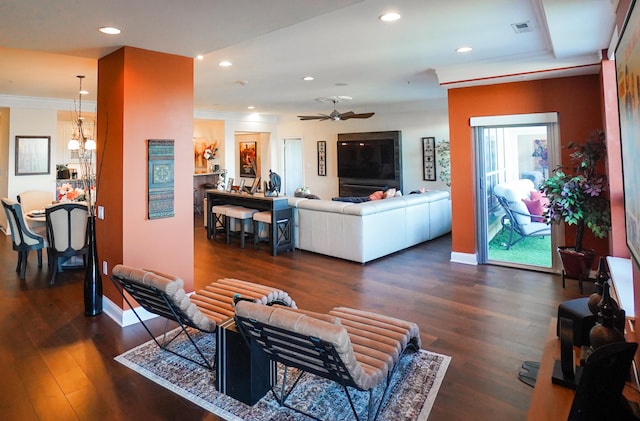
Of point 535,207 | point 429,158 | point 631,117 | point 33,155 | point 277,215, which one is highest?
point 33,155

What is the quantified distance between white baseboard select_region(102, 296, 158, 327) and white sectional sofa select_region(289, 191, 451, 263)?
293 cm

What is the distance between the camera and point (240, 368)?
8.11 feet

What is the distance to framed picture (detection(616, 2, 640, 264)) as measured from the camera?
4.90 ft

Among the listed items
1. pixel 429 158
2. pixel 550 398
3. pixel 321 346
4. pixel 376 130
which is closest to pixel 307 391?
pixel 321 346

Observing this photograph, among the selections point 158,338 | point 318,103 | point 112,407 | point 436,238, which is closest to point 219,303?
point 158,338

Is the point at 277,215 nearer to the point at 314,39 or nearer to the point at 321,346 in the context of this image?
the point at 314,39

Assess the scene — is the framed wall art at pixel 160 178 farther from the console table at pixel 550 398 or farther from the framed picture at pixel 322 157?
the framed picture at pixel 322 157

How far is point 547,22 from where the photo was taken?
3227 millimetres

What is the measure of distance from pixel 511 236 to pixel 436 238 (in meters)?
1.77

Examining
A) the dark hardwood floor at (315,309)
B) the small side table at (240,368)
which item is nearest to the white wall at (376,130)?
the dark hardwood floor at (315,309)

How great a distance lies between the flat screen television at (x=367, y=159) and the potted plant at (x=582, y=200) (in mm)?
5216

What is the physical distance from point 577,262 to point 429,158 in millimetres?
4988

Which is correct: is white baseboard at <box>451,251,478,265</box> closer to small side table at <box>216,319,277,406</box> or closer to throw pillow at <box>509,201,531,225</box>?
throw pillow at <box>509,201,531,225</box>

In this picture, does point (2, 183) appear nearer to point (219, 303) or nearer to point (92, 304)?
point (92, 304)
